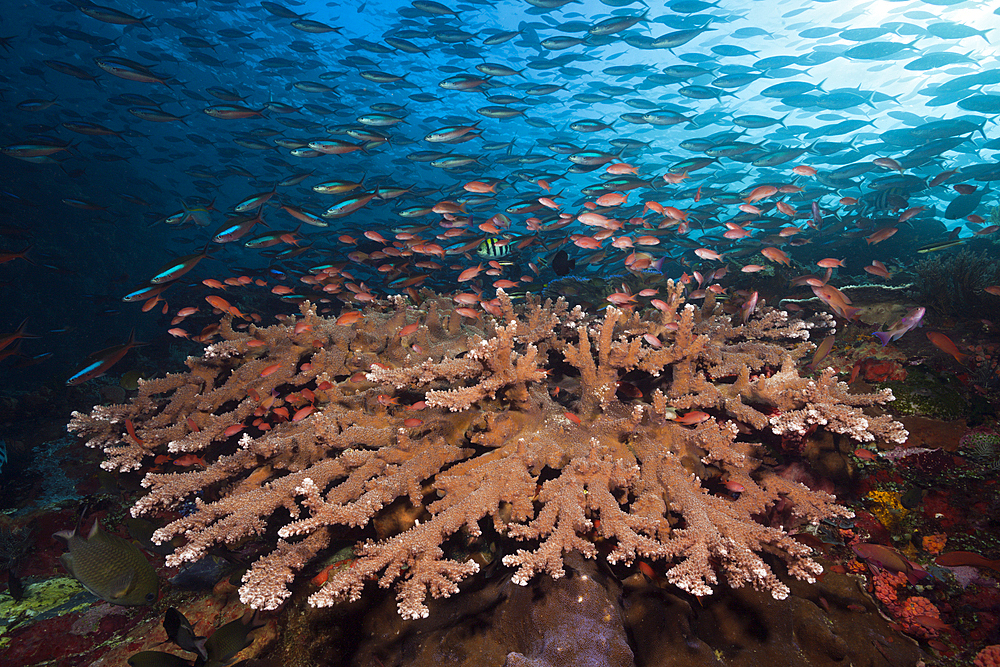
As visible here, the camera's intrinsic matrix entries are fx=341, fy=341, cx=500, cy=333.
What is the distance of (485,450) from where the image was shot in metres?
2.86

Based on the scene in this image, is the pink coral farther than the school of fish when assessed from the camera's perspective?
No

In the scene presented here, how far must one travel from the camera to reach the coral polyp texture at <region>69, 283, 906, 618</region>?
199 cm

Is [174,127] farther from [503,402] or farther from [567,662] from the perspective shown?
[567,662]

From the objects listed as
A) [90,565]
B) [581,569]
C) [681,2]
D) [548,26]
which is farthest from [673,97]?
[90,565]

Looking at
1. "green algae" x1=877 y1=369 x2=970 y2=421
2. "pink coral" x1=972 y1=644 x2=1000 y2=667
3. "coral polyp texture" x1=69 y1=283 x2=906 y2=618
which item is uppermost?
"coral polyp texture" x1=69 y1=283 x2=906 y2=618

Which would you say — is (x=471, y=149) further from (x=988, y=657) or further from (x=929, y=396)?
(x=988, y=657)

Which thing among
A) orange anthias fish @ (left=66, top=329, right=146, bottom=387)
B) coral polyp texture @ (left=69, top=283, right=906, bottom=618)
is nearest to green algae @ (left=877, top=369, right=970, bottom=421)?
coral polyp texture @ (left=69, top=283, right=906, bottom=618)

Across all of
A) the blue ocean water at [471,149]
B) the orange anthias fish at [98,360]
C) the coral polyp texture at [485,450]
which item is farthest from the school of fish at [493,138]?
the coral polyp texture at [485,450]

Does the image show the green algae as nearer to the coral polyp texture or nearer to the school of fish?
the coral polyp texture

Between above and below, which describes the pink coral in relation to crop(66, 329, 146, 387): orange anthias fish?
below

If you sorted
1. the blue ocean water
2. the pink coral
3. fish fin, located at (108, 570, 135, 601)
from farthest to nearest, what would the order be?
the blue ocean water, fish fin, located at (108, 570, 135, 601), the pink coral

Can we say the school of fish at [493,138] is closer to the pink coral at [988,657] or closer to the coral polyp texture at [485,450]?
the coral polyp texture at [485,450]

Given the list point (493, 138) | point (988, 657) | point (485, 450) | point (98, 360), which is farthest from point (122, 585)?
point (493, 138)

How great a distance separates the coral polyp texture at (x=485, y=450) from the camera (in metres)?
1.99
